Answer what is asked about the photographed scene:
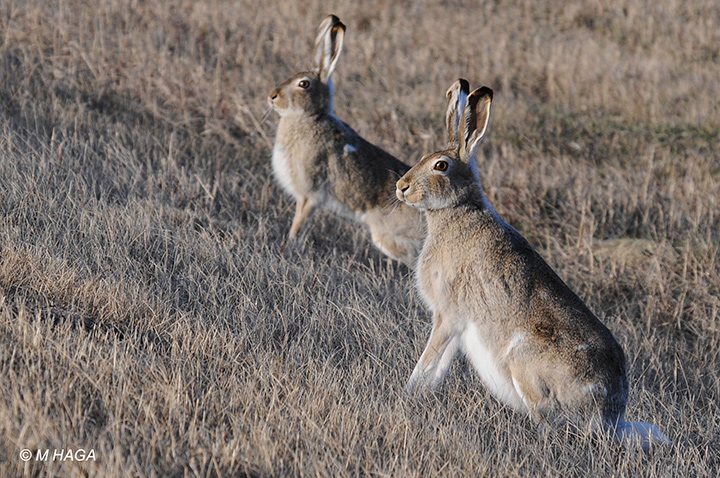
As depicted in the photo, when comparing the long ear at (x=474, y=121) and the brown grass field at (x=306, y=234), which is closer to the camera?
the brown grass field at (x=306, y=234)

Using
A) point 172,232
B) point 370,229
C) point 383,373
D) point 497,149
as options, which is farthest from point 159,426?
point 497,149

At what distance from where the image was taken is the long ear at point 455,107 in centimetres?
440

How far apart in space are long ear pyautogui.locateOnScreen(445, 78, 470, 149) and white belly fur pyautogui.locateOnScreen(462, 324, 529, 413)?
3.55 feet

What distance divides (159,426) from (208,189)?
12.4ft

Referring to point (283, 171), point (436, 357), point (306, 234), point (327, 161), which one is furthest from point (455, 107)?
point (283, 171)

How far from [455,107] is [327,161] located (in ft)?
7.38

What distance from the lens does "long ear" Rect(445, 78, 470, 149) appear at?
440cm

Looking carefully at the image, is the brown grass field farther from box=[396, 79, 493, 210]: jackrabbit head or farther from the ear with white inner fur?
the ear with white inner fur

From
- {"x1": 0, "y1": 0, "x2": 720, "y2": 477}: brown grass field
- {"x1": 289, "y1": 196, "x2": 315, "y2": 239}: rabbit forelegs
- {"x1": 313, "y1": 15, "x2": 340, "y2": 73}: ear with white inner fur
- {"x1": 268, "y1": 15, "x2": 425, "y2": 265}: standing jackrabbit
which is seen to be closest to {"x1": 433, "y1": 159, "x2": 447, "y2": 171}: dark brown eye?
{"x1": 0, "y1": 0, "x2": 720, "y2": 477}: brown grass field

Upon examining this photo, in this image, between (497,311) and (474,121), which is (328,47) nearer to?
(474,121)

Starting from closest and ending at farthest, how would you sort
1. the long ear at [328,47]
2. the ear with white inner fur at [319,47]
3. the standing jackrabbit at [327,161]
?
the standing jackrabbit at [327,161]
the long ear at [328,47]
the ear with white inner fur at [319,47]

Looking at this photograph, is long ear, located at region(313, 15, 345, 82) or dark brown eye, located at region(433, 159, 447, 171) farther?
long ear, located at region(313, 15, 345, 82)

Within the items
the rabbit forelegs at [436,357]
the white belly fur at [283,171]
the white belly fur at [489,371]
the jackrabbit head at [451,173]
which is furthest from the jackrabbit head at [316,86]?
the white belly fur at [489,371]

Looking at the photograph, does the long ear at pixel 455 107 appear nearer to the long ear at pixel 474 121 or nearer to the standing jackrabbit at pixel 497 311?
the standing jackrabbit at pixel 497 311
